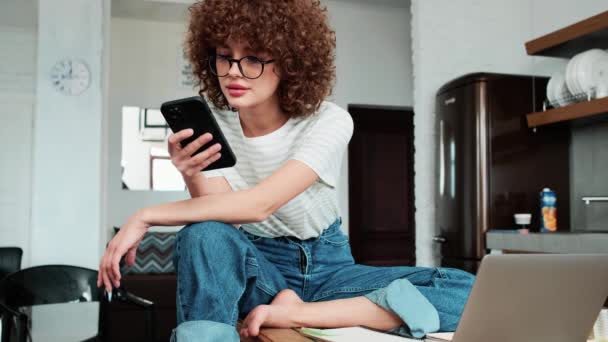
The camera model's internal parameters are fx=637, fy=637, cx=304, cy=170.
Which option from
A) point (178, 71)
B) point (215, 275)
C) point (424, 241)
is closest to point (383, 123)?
point (178, 71)

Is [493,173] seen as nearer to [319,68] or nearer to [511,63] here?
[511,63]

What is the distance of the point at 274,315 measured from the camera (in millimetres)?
1230

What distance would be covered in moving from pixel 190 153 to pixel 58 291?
67.3 inches

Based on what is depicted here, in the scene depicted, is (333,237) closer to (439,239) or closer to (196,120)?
(196,120)

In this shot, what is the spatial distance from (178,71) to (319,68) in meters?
4.31

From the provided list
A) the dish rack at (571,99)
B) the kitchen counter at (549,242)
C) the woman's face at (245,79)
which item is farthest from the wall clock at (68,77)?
the woman's face at (245,79)

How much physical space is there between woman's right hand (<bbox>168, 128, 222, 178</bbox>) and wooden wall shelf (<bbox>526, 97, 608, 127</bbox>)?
6.64 feet

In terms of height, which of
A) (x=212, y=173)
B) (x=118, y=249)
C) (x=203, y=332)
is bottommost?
(x=203, y=332)

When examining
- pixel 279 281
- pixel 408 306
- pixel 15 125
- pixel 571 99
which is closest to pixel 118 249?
pixel 279 281

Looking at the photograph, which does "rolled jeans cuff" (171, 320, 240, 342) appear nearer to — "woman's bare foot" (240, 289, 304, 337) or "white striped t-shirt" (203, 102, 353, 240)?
"woman's bare foot" (240, 289, 304, 337)

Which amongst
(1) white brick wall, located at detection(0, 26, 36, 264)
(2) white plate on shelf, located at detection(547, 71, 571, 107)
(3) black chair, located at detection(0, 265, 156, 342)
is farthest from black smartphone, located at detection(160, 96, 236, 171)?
(1) white brick wall, located at detection(0, 26, 36, 264)

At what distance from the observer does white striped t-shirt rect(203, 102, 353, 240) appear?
1389 mm

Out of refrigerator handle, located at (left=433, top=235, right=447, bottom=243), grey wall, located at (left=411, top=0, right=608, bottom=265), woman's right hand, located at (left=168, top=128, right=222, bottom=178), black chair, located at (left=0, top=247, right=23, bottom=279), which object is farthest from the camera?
Result: black chair, located at (left=0, top=247, right=23, bottom=279)

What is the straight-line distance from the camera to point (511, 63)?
3691 mm
